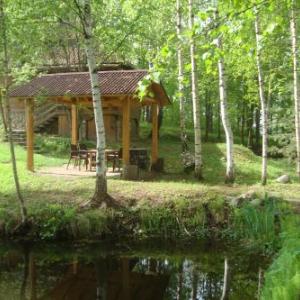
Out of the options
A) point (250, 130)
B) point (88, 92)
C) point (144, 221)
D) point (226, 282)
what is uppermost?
point (88, 92)

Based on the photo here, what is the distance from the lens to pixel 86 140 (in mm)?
22797

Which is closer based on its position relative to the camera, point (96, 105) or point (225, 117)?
point (96, 105)

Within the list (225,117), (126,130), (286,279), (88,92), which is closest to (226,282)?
(286,279)

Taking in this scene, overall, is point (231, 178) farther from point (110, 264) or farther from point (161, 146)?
point (161, 146)

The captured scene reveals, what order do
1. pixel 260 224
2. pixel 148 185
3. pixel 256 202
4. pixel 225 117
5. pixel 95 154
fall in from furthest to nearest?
1. pixel 95 154
2. pixel 225 117
3. pixel 148 185
4. pixel 256 202
5. pixel 260 224

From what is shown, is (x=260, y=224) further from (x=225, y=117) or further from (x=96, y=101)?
(x=225, y=117)

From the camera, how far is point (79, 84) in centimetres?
1530

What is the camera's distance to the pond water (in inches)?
→ 283

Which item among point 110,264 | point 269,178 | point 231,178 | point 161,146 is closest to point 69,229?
point 110,264

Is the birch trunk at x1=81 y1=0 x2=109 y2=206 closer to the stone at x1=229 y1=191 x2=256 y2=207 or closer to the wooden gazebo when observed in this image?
the stone at x1=229 y1=191 x2=256 y2=207

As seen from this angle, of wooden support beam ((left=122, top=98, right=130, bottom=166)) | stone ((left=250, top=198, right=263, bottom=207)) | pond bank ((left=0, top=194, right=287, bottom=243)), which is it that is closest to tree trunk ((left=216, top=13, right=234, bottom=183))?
wooden support beam ((left=122, top=98, right=130, bottom=166))

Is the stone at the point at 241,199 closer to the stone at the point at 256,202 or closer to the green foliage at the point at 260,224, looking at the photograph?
the stone at the point at 256,202

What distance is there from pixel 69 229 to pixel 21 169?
5974 mm

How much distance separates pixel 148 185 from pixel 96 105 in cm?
304
